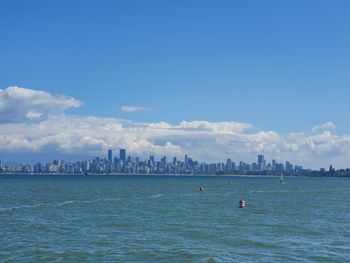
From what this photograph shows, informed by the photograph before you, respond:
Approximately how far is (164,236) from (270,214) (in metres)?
27.3

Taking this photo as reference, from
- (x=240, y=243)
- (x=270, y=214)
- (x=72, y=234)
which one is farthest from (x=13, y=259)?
(x=270, y=214)

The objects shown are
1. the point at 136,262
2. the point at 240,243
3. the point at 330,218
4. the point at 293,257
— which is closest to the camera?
the point at 136,262

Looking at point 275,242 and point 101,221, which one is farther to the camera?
point 101,221

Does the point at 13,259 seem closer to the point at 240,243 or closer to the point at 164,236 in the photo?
the point at 164,236

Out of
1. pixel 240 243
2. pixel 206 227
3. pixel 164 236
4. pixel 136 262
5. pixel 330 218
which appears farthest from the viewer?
pixel 330 218

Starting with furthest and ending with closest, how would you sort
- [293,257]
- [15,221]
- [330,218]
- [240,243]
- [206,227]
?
1. [330,218]
2. [15,221]
3. [206,227]
4. [240,243]
5. [293,257]

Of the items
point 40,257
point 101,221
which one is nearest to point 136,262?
point 40,257

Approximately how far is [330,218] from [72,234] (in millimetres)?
35661

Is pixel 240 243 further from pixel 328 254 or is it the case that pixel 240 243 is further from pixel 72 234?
pixel 72 234

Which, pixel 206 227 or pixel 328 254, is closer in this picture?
pixel 328 254

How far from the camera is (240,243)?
46.0m

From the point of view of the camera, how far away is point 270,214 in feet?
238

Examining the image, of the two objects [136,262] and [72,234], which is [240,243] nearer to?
[136,262]

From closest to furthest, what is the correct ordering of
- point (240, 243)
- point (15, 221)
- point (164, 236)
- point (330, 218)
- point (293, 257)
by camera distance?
1. point (293, 257)
2. point (240, 243)
3. point (164, 236)
4. point (15, 221)
5. point (330, 218)
